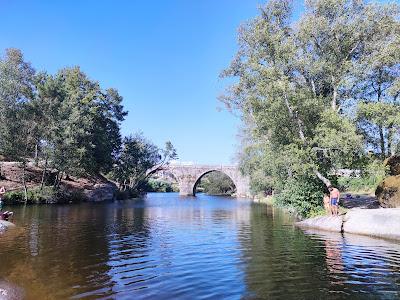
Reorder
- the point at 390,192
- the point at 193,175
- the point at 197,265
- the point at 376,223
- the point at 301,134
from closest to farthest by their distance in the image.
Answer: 1. the point at 197,265
2. the point at 376,223
3. the point at 390,192
4. the point at 301,134
5. the point at 193,175

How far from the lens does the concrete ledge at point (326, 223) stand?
21.1 meters

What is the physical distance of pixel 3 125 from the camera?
43.2m

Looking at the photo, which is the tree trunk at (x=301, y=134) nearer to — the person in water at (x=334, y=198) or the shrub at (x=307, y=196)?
the shrub at (x=307, y=196)

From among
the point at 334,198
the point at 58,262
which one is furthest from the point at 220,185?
the point at 58,262

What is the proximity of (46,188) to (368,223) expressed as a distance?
3581 centimetres

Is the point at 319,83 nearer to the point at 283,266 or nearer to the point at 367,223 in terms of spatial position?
the point at 367,223

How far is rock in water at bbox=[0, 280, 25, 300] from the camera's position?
9.09 meters

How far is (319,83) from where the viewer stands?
2834 cm

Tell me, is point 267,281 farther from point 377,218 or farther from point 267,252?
point 377,218

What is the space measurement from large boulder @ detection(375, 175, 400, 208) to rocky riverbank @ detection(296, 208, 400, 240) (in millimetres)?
3424

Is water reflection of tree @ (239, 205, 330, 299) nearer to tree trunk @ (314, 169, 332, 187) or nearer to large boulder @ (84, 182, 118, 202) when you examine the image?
tree trunk @ (314, 169, 332, 187)

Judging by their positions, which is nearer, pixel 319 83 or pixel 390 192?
pixel 390 192

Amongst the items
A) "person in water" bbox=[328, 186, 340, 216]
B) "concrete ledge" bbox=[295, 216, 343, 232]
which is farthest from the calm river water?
"person in water" bbox=[328, 186, 340, 216]

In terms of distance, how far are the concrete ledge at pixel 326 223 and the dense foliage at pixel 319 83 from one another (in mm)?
3053
